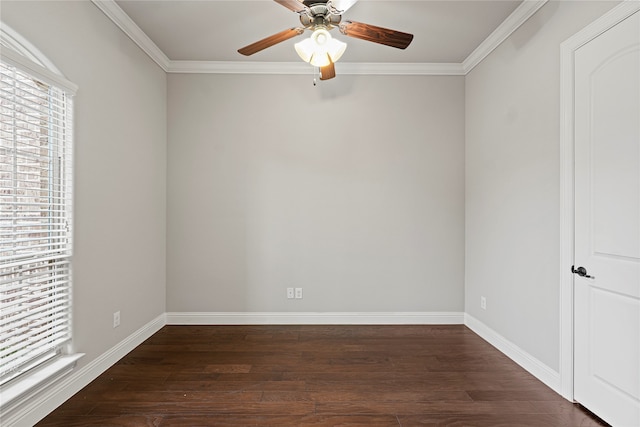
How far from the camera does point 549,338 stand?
2410mm

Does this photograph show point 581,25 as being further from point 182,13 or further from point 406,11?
point 182,13

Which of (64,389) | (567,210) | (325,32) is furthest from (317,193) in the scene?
(64,389)

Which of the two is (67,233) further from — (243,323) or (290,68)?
(290,68)

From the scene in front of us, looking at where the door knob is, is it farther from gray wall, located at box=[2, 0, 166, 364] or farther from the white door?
gray wall, located at box=[2, 0, 166, 364]

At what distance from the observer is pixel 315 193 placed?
3684 mm

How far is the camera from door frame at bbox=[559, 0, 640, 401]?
2.19 m

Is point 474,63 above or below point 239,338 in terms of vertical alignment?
above

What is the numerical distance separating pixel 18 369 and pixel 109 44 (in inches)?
92.0

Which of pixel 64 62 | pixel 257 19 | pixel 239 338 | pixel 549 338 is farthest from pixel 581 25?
pixel 239 338

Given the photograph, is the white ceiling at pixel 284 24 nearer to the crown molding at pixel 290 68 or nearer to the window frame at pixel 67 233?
the crown molding at pixel 290 68

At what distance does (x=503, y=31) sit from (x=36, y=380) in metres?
4.19

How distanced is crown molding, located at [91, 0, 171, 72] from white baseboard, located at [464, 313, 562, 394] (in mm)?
4200

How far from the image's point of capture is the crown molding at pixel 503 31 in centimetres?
254

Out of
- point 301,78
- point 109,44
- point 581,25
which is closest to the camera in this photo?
point 581,25
